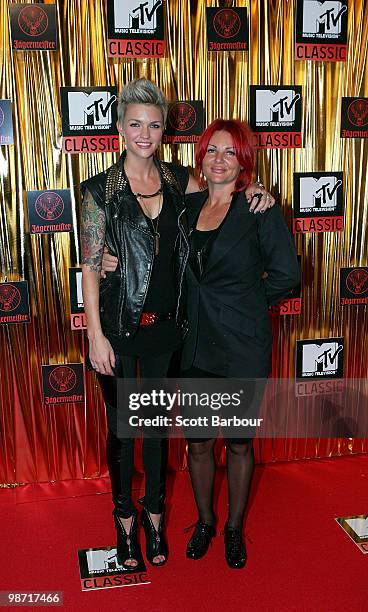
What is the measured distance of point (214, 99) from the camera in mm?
2697

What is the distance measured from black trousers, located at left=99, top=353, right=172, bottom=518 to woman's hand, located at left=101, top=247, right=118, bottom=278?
285mm

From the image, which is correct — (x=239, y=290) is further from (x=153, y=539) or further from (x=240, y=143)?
(x=153, y=539)

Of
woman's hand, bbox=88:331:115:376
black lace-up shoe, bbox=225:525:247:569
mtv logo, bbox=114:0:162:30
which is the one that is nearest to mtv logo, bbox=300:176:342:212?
mtv logo, bbox=114:0:162:30

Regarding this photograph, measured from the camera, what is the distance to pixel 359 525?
251 cm

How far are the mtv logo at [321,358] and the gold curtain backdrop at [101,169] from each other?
0.06 metres

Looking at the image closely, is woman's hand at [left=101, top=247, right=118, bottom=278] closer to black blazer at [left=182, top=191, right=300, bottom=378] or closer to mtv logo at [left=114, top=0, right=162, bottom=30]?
black blazer at [left=182, top=191, right=300, bottom=378]

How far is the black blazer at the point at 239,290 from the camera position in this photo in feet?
6.64

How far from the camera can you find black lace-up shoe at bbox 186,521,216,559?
90.2 inches

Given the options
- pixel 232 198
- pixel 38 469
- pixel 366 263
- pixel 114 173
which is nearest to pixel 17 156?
pixel 114 173

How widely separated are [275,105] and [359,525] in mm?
1795

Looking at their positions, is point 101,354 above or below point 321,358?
above

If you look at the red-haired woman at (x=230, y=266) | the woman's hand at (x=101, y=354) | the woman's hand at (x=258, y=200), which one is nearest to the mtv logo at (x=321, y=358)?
the red-haired woman at (x=230, y=266)

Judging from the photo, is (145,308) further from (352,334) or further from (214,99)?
(352,334)

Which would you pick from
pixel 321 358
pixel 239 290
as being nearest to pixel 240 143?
pixel 239 290
